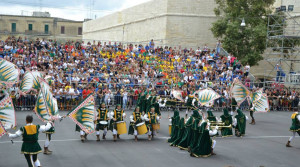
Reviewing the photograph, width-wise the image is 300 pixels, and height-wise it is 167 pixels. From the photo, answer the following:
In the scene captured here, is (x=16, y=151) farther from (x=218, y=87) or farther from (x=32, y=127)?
(x=218, y=87)

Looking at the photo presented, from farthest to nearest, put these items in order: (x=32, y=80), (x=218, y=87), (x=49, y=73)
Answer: (x=218, y=87), (x=49, y=73), (x=32, y=80)

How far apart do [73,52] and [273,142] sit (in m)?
17.9

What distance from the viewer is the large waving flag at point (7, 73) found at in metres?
15.0

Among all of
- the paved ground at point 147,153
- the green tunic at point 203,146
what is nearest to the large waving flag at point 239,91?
the paved ground at point 147,153

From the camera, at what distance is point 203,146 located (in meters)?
13.2

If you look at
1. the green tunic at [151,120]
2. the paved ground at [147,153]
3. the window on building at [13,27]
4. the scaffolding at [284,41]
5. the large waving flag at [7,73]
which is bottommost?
the paved ground at [147,153]

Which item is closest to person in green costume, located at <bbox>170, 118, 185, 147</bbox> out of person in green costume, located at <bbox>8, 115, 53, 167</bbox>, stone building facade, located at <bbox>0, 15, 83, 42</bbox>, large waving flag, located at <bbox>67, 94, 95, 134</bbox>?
large waving flag, located at <bbox>67, 94, 95, 134</bbox>

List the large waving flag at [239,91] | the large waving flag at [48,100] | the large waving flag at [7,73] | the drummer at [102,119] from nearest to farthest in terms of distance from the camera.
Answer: the large waving flag at [48,100], the large waving flag at [7,73], the drummer at [102,119], the large waving flag at [239,91]

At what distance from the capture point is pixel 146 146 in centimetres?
1475

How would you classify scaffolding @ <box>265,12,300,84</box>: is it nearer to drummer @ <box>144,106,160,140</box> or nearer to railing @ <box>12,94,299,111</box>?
railing @ <box>12,94,299,111</box>

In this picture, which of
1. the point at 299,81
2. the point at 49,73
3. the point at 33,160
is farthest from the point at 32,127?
the point at 299,81

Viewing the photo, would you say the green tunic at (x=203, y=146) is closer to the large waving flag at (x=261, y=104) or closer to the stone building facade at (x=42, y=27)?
the large waving flag at (x=261, y=104)

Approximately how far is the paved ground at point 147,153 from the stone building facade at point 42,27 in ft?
180

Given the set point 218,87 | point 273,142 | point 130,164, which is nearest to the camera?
point 130,164
